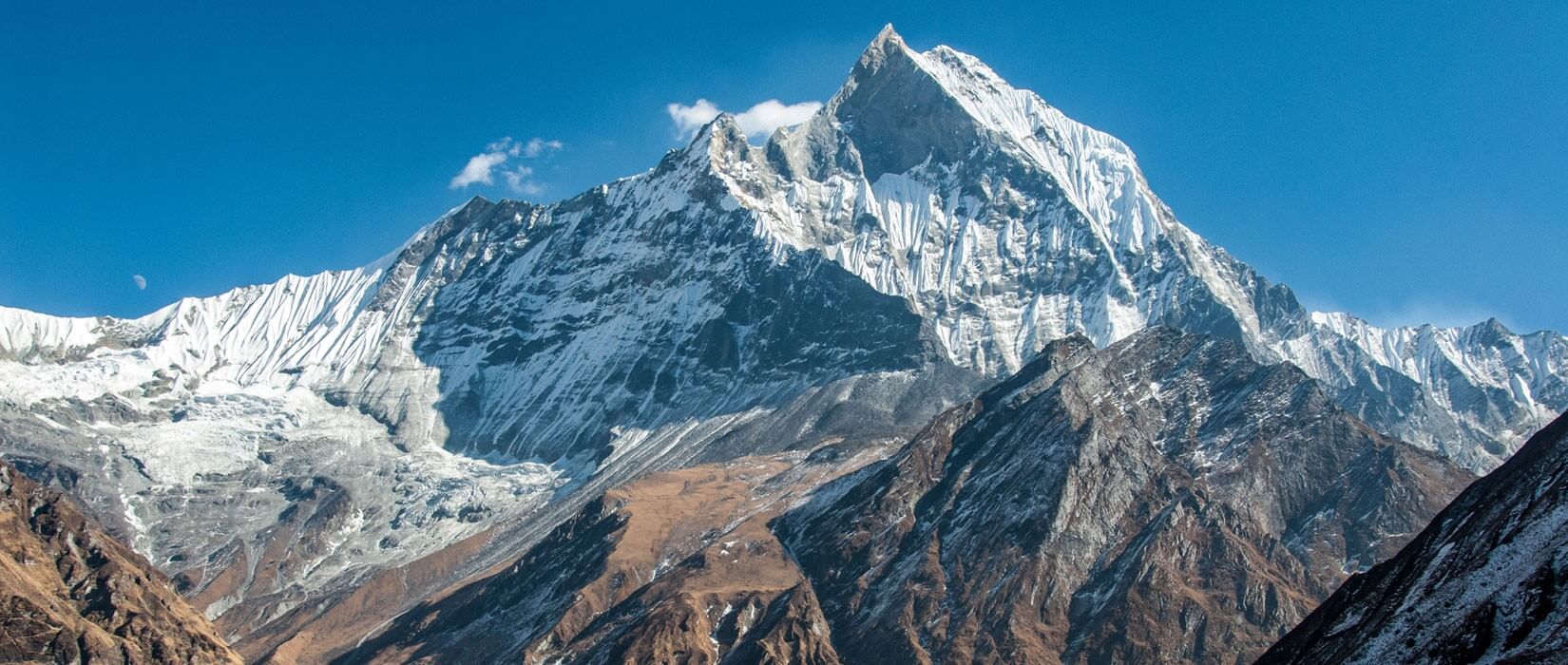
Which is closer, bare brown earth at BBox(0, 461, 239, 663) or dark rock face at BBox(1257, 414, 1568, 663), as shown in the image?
dark rock face at BBox(1257, 414, 1568, 663)

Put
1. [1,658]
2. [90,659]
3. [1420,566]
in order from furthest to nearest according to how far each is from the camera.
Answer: [90,659], [1,658], [1420,566]

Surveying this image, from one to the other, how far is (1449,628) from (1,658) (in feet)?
439

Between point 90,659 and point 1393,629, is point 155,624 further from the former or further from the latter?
point 1393,629

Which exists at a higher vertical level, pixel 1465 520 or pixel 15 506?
pixel 15 506

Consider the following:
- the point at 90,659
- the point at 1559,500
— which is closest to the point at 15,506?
the point at 90,659

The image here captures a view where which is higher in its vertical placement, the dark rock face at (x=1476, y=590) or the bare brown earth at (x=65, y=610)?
the bare brown earth at (x=65, y=610)

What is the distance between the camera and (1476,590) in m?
114

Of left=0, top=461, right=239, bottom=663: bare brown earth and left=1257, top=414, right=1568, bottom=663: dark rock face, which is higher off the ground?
left=0, top=461, right=239, bottom=663: bare brown earth

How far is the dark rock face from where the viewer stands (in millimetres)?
106250

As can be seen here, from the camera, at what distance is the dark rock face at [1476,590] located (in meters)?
106

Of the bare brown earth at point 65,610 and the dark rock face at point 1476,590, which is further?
the bare brown earth at point 65,610

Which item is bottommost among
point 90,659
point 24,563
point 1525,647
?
point 1525,647

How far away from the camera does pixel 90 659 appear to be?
7013 inches

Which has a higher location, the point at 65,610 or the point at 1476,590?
the point at 65,610
